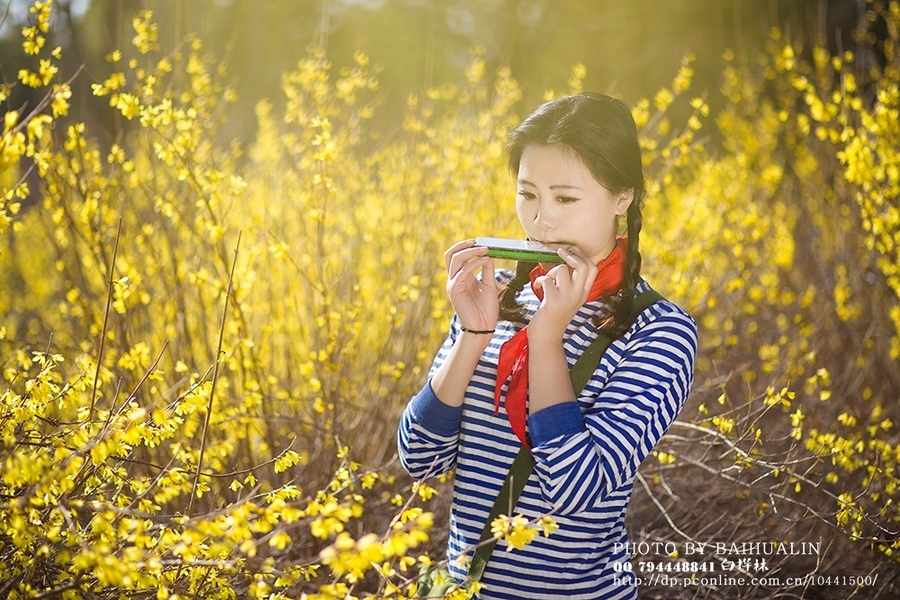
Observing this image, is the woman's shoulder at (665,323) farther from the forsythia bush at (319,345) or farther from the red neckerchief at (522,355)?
the forsythia bush at (319,345)

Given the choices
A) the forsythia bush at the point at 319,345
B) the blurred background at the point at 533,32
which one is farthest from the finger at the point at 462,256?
the blurred background at the point at 533,32

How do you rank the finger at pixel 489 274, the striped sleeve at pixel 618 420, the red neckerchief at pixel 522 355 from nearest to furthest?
the striped sleeve at pixel 618 420, the red neckerchief at pixel 522 355, the finger at pixel 489 274

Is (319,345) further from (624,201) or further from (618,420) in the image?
(618,420)

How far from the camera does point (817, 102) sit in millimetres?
3258

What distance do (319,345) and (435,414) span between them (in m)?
1.61

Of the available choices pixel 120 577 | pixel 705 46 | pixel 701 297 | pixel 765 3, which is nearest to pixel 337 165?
pixel 701 297

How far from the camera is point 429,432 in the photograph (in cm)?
171

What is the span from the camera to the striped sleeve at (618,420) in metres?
1.48

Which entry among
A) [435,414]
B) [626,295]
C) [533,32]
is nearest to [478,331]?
[435,414]

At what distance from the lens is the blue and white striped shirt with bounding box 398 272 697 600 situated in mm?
1498

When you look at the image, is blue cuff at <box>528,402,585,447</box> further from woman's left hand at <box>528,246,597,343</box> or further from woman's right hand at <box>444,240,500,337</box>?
woman's right hand at <box>444,240,500,337</box>

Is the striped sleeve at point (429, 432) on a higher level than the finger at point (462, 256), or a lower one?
lower

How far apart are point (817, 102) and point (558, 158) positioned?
6.76 ft

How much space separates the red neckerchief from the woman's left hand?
105 mm
